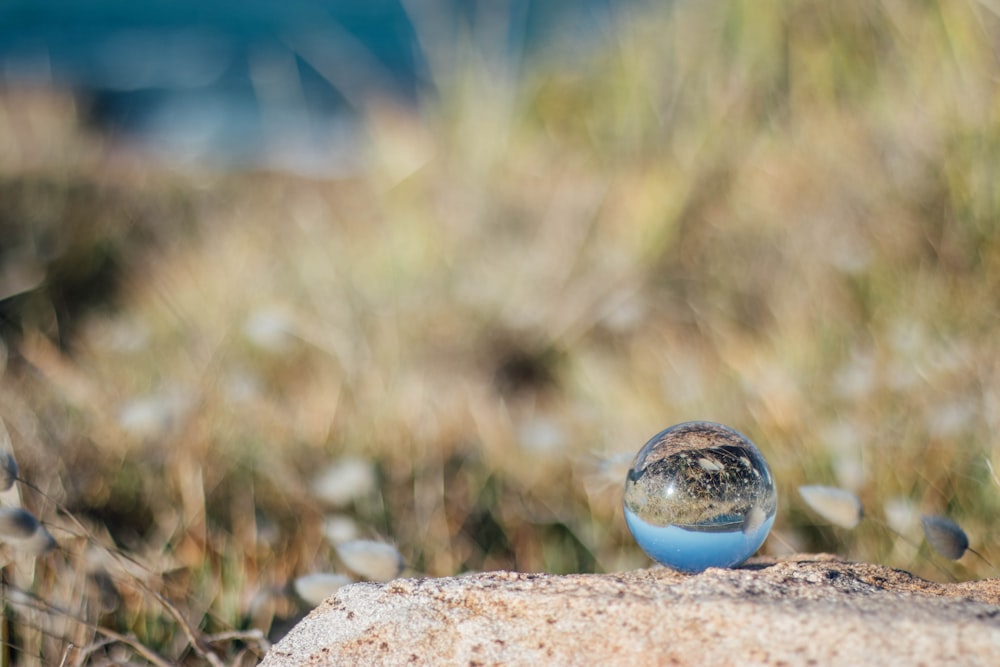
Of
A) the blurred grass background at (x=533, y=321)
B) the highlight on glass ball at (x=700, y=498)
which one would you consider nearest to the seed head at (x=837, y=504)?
the blurred grass background at (x=533, y=321)

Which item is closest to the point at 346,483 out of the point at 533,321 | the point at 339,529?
the point at 339,529

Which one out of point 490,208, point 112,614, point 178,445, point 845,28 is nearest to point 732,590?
point 112,614

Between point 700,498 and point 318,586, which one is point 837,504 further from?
point 318,586

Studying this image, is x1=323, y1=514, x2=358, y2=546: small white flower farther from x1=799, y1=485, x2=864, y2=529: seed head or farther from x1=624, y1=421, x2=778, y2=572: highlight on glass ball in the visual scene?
x1=799, y1=485, x2=864, y2=529: seed head

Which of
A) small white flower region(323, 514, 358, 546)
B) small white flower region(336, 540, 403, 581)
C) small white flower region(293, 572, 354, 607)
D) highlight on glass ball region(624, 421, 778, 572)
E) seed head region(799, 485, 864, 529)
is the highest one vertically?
highlight on glass ball region(624, 421, 778, 572)

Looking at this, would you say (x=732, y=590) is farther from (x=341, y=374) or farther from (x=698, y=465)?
(x=341, y=374)

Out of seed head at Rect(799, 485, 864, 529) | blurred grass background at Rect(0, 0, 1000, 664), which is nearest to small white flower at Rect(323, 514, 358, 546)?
blurred grass background at Rect(0, 0, 1000, 664)
